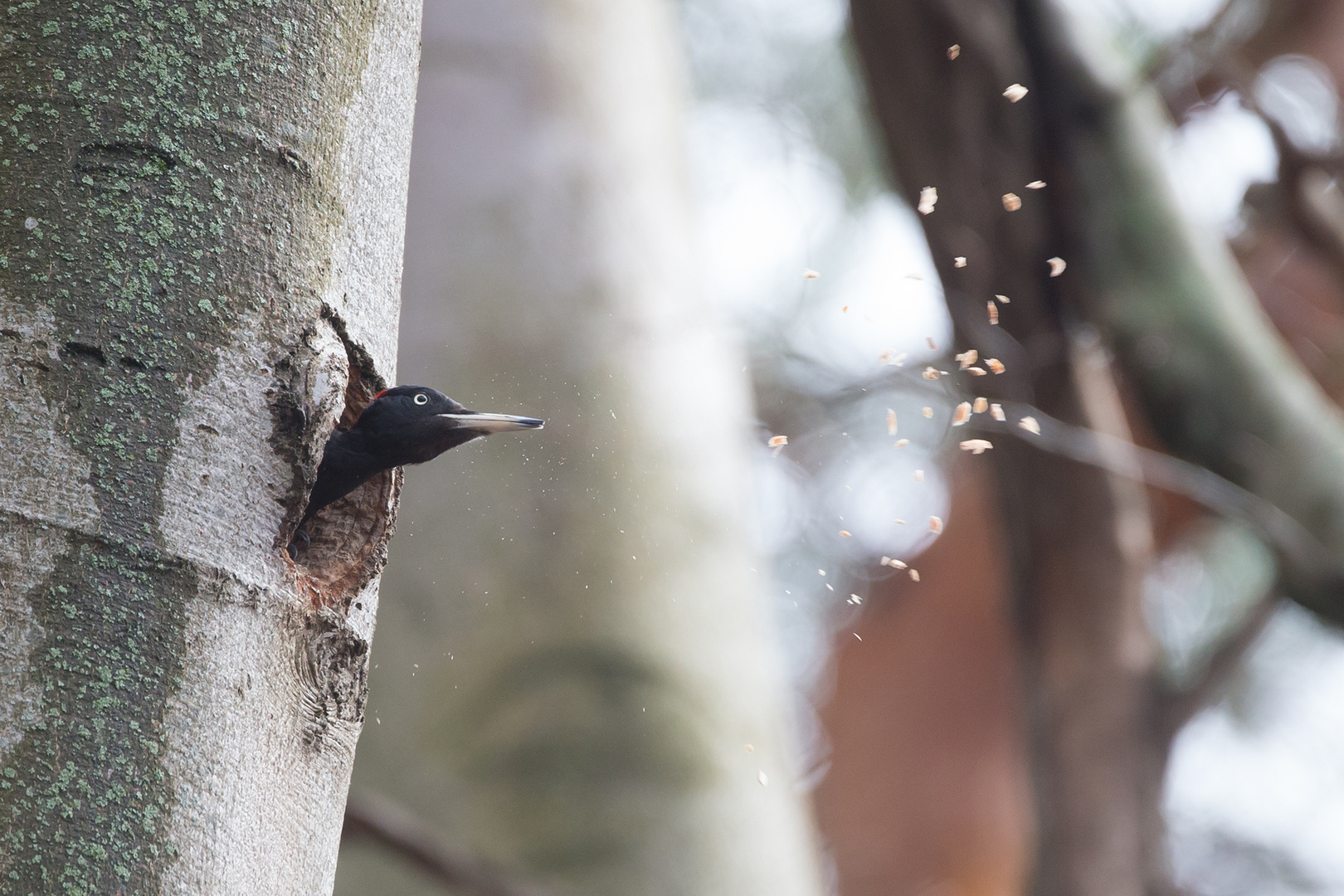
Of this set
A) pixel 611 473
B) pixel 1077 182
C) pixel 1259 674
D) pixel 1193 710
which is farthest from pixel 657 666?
pixel 1259 674

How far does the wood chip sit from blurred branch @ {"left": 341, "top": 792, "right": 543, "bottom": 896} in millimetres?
2178

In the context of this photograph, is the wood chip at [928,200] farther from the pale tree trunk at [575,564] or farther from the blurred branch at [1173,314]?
the pale tree trunk at [575,564]

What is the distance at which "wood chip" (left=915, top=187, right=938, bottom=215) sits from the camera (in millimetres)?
3516

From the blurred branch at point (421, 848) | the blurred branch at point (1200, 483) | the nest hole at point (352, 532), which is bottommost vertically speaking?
the blurred branch at point (421, 848)

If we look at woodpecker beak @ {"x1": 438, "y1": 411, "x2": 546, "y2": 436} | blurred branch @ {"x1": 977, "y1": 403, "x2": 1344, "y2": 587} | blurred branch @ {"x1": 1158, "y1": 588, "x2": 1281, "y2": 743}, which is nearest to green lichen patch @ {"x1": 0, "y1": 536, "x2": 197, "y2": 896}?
woodpecker beak @ {"x1": 438, "y1": 411, "x2": 546, "y2": 436}

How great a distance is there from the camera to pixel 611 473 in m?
2.59

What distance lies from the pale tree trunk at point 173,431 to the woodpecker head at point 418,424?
31 cm

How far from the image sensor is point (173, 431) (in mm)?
926

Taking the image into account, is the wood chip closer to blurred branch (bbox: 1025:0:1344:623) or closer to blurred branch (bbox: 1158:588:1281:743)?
blurred branch (bbox: 1025:0:1344:623)

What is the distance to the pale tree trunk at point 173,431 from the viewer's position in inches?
33.1

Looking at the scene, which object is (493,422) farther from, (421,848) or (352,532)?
(421,848)

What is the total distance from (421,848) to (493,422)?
1.15 metres

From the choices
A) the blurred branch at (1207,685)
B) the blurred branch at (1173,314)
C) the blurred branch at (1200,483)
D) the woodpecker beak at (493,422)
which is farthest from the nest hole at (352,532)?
the blurred branch at (1207,685)

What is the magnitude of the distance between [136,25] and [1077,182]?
3156mm
